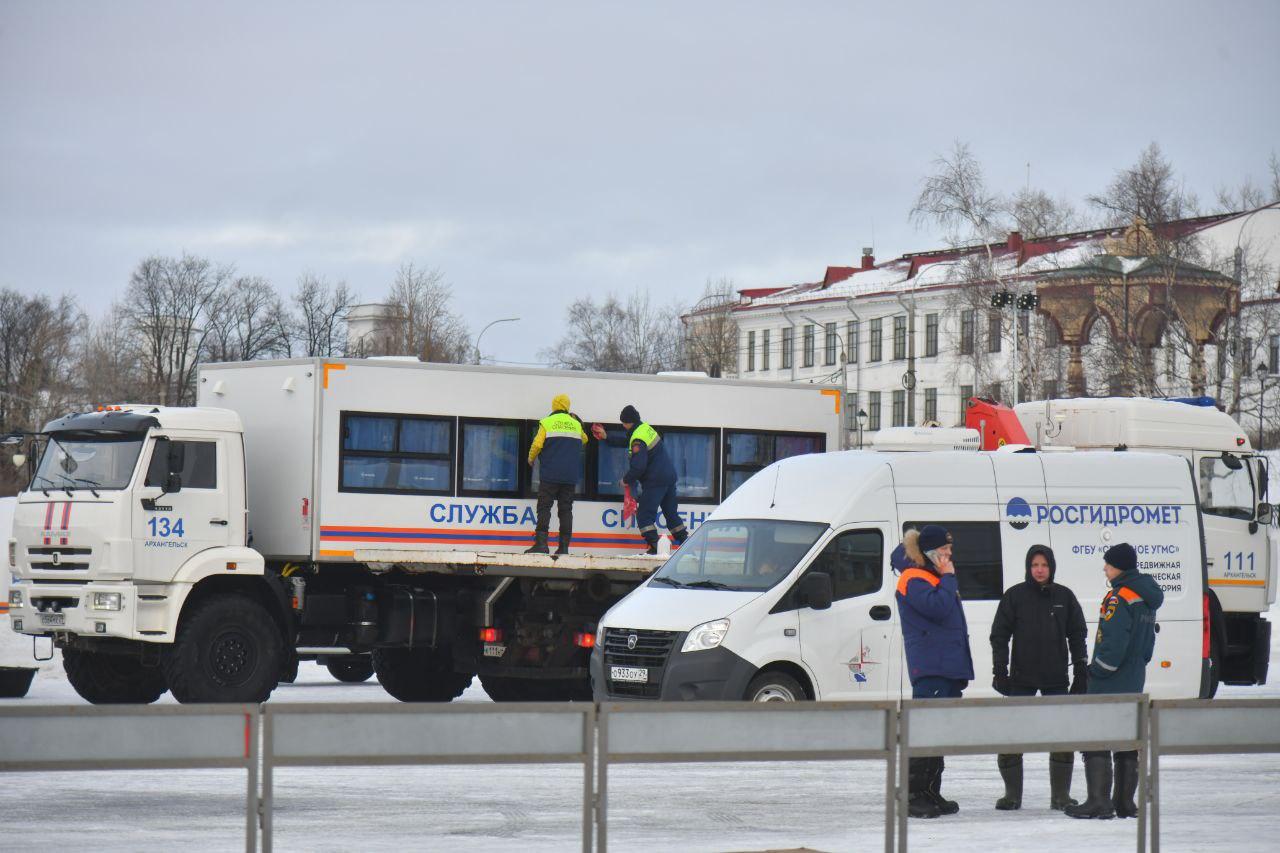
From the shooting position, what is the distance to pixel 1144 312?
181ft

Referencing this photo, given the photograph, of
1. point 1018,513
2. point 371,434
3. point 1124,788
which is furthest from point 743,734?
point 371,434

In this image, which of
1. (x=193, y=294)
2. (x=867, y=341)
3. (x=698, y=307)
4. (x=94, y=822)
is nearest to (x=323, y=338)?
(x=193, y=294)

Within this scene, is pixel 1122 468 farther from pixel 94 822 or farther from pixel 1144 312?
pixel 1144 312

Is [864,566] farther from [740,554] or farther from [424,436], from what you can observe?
[424,436]

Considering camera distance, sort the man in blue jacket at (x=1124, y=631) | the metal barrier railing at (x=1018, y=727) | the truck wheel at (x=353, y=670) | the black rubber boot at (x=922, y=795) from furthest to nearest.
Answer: the truck wheel at (x=353, y=670), the man in blue jacket at (x=1124, y=631), the black rubber boot at (x=922, y=795), the metal barrier railing at (x=1018, y=727)

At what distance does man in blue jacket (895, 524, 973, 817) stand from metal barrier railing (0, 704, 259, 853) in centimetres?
501

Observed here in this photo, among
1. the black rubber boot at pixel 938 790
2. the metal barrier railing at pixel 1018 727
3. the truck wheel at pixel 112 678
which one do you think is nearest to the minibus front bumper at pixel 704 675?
the black rubber boot at pixel 938 790

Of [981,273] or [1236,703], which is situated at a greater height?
[981,273]

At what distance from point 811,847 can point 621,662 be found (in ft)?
19.5

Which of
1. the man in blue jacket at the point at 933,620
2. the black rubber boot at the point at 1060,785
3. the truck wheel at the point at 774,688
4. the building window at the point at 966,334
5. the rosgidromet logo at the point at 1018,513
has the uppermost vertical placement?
the building window at the point at 966,334

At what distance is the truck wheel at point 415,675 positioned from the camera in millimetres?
20250

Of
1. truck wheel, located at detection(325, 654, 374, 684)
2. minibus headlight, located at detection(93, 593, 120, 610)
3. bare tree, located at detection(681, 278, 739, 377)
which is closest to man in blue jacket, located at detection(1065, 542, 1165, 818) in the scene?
minibus headlight, located at detection(93, 593, 120, 610)

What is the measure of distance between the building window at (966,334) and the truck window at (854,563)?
49.1 meters

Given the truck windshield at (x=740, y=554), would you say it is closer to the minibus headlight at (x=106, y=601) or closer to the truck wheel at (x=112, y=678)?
the minibus headlight at (x=106, y=601)
